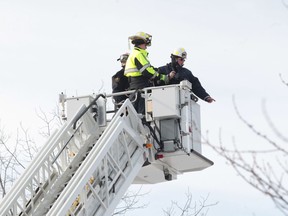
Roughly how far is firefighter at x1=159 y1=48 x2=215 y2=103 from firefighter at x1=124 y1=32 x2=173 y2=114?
71cm

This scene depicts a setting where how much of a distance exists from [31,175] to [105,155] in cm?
107

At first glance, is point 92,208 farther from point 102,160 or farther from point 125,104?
point 125,104

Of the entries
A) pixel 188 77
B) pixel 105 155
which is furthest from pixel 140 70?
pixel 105 155

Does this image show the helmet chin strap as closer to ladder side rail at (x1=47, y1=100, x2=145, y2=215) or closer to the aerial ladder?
the aerial ladder

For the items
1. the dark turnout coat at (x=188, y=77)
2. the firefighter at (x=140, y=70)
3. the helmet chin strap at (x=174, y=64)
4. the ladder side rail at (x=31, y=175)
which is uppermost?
the helmet chin strap at (x=174, y=64)

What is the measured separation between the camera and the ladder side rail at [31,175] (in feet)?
32.1

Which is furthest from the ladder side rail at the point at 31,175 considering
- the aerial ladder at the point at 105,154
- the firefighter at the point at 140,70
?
the firefighter at the point at 140,70

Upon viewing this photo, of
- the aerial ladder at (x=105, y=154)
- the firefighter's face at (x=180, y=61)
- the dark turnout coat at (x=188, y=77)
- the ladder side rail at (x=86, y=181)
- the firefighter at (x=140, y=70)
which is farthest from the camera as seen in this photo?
the firefighter's face at (x=180, y=61)

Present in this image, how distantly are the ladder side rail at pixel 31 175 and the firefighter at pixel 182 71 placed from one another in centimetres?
273

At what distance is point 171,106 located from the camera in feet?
38.5

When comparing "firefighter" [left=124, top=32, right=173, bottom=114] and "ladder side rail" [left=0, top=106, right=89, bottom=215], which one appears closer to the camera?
"ladder side rail" [left=0, top=106, right=89, bottom=215]

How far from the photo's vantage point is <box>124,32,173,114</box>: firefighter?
12070 millimetres

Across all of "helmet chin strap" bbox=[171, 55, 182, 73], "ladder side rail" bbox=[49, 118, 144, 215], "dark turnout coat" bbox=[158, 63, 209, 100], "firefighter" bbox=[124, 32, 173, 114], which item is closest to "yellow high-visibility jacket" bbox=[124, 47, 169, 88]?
"firefighter" bbox=[124, 32, 173, 114]

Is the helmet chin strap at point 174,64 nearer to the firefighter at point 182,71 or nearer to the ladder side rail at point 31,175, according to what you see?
the firefighter at point 182,71
